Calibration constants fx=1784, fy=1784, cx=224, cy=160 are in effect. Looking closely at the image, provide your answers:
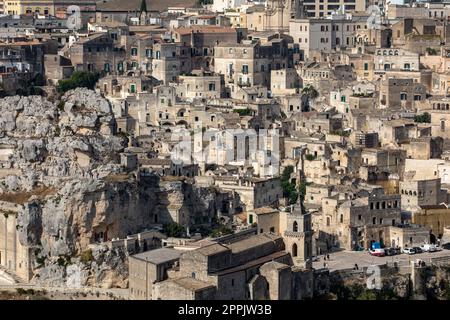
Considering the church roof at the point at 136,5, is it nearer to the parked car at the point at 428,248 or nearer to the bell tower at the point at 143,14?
the bell tower at the point at 143,14

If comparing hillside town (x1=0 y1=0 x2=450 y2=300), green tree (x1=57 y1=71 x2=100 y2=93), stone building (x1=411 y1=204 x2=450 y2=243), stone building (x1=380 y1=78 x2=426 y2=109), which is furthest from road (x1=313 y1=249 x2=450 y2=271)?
green tree (x1=57 y1=71 x2=100 y2=93)

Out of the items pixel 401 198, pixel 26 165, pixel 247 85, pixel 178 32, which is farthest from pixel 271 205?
pixel 178 32

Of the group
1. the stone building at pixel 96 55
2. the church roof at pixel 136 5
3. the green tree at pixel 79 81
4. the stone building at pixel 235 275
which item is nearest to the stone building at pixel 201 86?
the green tree at pixel 79 81

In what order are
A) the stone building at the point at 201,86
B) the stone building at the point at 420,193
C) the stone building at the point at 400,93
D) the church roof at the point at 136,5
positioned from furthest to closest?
the church roof at the point at 136,5, the stone building at the point at 201,86, the stone building at the point at 400,93, the stone building at the point at 420,193

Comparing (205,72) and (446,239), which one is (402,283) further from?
(205,72)

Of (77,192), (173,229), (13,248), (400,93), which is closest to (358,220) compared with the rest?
(173,229)
